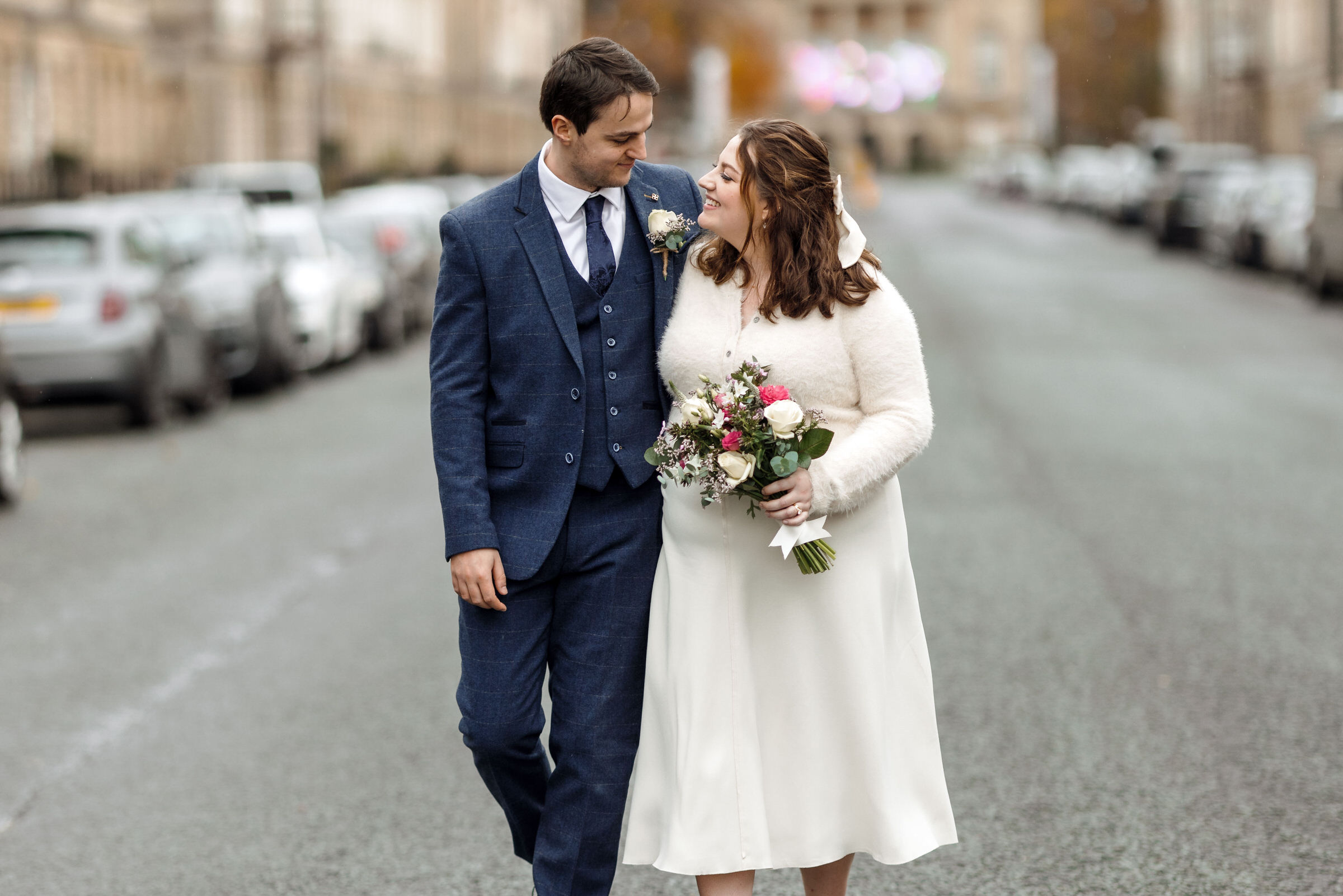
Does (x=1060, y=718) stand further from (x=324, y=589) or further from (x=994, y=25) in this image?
(x=994, y=25)

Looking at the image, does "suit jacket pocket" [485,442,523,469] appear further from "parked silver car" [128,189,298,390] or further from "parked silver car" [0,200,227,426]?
"parked silver car" [128,189,298,390]

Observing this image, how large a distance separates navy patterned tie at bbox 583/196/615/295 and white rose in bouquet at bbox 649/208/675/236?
11 centimetres

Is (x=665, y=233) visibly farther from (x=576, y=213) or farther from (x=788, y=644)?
(x=788, y=644)

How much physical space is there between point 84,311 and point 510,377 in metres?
10.9

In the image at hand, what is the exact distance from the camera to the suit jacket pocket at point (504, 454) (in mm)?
3586

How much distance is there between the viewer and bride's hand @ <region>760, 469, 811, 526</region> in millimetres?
3312

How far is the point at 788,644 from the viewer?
3.55 metres

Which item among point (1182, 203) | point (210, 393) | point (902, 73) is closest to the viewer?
point (210, 393)

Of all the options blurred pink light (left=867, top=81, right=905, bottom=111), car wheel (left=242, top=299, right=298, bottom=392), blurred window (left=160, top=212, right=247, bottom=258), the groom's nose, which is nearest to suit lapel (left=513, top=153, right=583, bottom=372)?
the groom's nose

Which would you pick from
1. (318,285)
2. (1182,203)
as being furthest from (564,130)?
(1182,203)

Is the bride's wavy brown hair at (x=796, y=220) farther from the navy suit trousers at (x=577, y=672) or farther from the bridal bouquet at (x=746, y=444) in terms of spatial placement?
the navy suit trousers at (x=577, y=672)

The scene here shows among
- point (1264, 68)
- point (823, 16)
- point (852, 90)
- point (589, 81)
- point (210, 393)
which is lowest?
point (210, 393)

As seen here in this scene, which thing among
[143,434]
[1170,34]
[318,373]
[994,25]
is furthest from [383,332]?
[994,25]

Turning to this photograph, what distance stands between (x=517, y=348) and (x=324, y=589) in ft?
16.0
